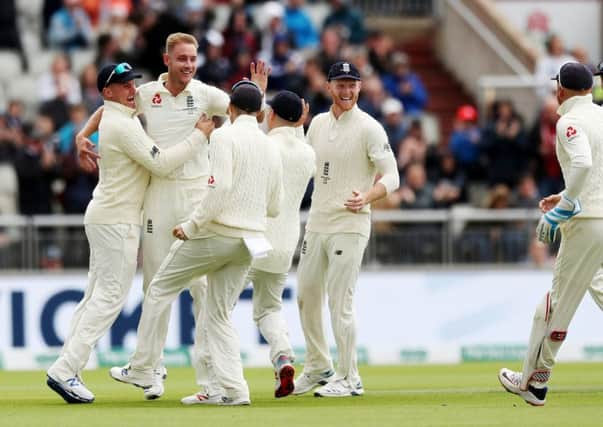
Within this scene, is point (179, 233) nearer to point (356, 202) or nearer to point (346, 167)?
point (356, 202)

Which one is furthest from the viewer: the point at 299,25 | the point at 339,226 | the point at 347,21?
the point at 347,21

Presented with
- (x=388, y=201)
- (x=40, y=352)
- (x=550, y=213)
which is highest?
(x=550, y=213)

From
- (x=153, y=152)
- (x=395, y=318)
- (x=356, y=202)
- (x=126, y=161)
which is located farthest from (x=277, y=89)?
(x=153, y=152)

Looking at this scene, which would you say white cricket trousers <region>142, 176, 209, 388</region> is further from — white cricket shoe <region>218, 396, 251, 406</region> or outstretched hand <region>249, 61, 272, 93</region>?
outstretched hand <region>249, 61, 272, 93</region>

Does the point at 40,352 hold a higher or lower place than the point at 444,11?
lower

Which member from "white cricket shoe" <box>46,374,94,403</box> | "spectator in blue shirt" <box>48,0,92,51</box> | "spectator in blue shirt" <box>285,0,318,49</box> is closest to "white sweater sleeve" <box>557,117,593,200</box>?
"white cricket shoe" <box>46,374,94,403</box>

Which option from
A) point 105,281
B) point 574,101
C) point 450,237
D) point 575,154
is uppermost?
point 574,101

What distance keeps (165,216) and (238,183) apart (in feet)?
3.32

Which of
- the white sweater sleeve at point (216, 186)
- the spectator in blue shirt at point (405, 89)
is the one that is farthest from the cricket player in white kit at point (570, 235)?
the spectator in blue shirt at point (405, 89)

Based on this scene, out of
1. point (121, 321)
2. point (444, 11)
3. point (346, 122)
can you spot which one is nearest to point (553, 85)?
point (444, 11)

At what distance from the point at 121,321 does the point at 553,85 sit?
8767 mm

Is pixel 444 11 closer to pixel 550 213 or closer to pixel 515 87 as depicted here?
pixel 515 87

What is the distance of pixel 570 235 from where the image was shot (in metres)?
12.8

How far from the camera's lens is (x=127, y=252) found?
536 inches
